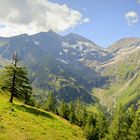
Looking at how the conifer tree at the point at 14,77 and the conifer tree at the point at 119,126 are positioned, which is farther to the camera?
the conifer tree at the point at 119,126

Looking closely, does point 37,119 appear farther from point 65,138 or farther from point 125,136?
point 125,136

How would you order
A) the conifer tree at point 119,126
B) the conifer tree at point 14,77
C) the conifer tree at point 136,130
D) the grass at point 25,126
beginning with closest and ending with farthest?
the grass at point 25,126 < the conifer tree at point 14,77 < the conifer tree at point 136,130 < the conifer tree at point 119,126

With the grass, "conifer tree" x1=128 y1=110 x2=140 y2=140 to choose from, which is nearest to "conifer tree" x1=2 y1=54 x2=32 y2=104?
the grass

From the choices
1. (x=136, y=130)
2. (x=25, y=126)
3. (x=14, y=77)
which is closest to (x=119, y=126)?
(x=136, y=130)

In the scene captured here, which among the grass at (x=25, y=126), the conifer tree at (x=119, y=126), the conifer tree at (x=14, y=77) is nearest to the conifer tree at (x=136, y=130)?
the conifer tree at (x=119, y=126)

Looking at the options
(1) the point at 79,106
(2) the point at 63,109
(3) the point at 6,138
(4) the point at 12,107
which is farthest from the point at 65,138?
(1) the point at 79,106

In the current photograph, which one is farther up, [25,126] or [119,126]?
[25,126]

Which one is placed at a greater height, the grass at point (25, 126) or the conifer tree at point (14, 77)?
the conifer tree at point (14, 77)

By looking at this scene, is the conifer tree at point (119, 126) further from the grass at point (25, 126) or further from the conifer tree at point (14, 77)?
the conifer tree at point (14, 77)

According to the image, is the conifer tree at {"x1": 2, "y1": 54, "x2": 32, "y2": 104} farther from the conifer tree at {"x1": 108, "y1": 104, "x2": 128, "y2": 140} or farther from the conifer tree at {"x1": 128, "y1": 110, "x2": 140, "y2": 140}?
the conifer tree at {"x1": 128, "y1": 110, "x2": 140, "y2": 140}

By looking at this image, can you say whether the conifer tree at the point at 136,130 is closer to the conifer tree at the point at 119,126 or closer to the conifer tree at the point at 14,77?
the conifer tree at the point at 119,126

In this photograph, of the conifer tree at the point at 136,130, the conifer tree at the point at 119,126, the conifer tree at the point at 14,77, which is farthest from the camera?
the conifer tree at the point at 119,126

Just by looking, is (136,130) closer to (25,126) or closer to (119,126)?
(119,126)

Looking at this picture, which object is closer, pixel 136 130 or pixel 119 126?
pixel 136 130
